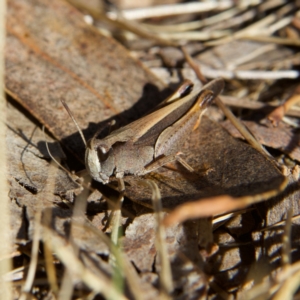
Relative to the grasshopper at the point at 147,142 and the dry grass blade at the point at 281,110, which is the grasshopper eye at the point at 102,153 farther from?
the dry grass blade at the point at 281,110

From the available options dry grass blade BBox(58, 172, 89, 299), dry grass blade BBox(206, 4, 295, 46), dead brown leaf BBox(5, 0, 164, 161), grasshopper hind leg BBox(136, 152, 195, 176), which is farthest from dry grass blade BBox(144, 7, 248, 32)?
dry grass blade BBox(58, 172, 89, 299)

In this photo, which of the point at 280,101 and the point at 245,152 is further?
the point at 280,101

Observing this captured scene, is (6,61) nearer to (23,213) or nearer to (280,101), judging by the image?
(23,213)

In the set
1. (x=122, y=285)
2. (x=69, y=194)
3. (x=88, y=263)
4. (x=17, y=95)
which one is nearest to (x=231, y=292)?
(x=122, y=285)

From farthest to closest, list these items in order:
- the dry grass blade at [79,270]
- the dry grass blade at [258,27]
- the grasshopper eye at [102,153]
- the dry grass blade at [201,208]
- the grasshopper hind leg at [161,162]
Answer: the dry grass blade at [258,27] < the grasshopper hind leg at [161,162] < the grasshopper eye at [102,153] < the dry grass blade at [79,270] < the dry grass blade at [201,208]

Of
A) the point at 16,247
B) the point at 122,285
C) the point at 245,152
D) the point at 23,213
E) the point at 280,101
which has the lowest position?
the point at 122,285

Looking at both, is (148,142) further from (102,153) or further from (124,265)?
(124,265)

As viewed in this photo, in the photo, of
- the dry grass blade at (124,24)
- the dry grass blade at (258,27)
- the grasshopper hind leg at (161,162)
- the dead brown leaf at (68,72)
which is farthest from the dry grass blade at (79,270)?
the dry grass blade at (258,27)
